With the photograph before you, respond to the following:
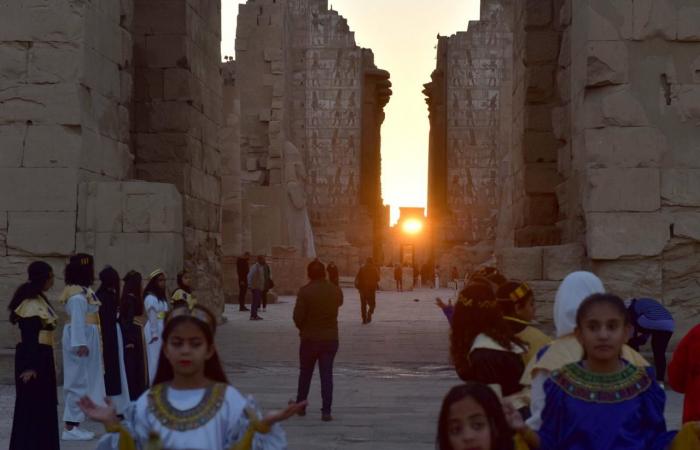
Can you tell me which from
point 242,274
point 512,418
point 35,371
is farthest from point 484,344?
point 242,274

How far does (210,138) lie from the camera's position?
15.2 m

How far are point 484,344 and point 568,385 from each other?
1157mm

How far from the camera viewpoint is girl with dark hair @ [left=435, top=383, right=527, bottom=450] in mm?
3121

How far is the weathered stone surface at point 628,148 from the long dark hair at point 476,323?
15.6 feet

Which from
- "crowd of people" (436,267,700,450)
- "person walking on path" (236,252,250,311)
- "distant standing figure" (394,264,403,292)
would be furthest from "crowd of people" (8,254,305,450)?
"distant standing figure" (394,264,403,292)

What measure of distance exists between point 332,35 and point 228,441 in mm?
43291

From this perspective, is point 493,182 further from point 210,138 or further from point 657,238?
point 657,238

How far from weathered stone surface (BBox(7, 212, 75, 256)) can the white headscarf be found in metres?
7.03

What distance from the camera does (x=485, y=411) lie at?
3.13 metres

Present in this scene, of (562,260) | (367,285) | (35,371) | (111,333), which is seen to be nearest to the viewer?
(35,371)

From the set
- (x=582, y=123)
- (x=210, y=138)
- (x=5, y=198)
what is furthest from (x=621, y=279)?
(x=210, y=138)

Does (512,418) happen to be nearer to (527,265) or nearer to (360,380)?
(527,265)

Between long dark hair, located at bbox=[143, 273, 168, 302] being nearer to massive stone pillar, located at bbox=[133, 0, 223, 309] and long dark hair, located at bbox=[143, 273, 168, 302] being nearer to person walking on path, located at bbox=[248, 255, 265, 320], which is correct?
massive stone pillar, located at bbox=[133, 0, 223, 309]

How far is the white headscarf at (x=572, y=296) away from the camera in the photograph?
13.7ft
